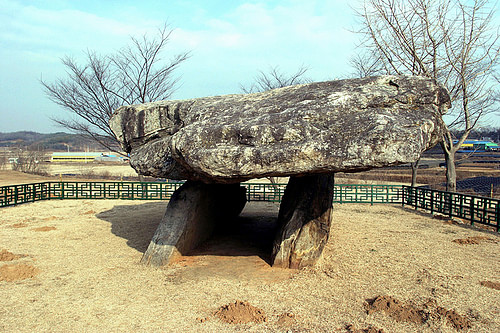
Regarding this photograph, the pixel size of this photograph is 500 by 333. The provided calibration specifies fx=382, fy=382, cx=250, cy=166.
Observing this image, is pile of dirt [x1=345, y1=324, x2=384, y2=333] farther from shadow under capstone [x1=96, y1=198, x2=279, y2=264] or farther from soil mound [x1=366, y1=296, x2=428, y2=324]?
shadow under capstone [x1=96, y1=198, x2=279, y2=264]

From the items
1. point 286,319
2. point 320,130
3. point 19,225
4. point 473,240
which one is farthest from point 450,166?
point 19,225

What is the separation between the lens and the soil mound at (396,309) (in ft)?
13.8

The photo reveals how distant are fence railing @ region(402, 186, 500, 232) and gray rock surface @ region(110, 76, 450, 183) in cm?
521

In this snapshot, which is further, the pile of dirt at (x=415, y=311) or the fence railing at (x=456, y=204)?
the fence railing at (x=456, y=204)

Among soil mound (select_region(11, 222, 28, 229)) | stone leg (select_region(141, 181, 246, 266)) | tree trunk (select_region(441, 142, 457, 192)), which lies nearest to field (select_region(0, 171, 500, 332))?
stone leg (select_region(141, 181, 246, 266))

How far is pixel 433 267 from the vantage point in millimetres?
5930

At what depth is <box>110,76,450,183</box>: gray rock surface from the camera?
4402mm

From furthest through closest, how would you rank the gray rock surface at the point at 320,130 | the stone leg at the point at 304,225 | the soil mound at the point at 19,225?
the soil mound at the point at 19,225, the stone leg at the point at 304,225, the gray rock surface at the point at 320,130

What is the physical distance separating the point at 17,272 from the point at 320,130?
5.01 metres

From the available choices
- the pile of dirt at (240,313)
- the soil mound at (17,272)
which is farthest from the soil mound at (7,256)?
the pile of dirt at (240,313)

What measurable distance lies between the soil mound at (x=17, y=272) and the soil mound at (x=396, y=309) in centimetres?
492

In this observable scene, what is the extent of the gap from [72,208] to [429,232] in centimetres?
1041

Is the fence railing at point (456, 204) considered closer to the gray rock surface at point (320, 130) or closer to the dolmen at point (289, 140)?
the dolmen at point (289, 140)

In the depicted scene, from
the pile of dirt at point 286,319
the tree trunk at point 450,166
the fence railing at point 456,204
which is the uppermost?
the tree trunk at point 450,166
